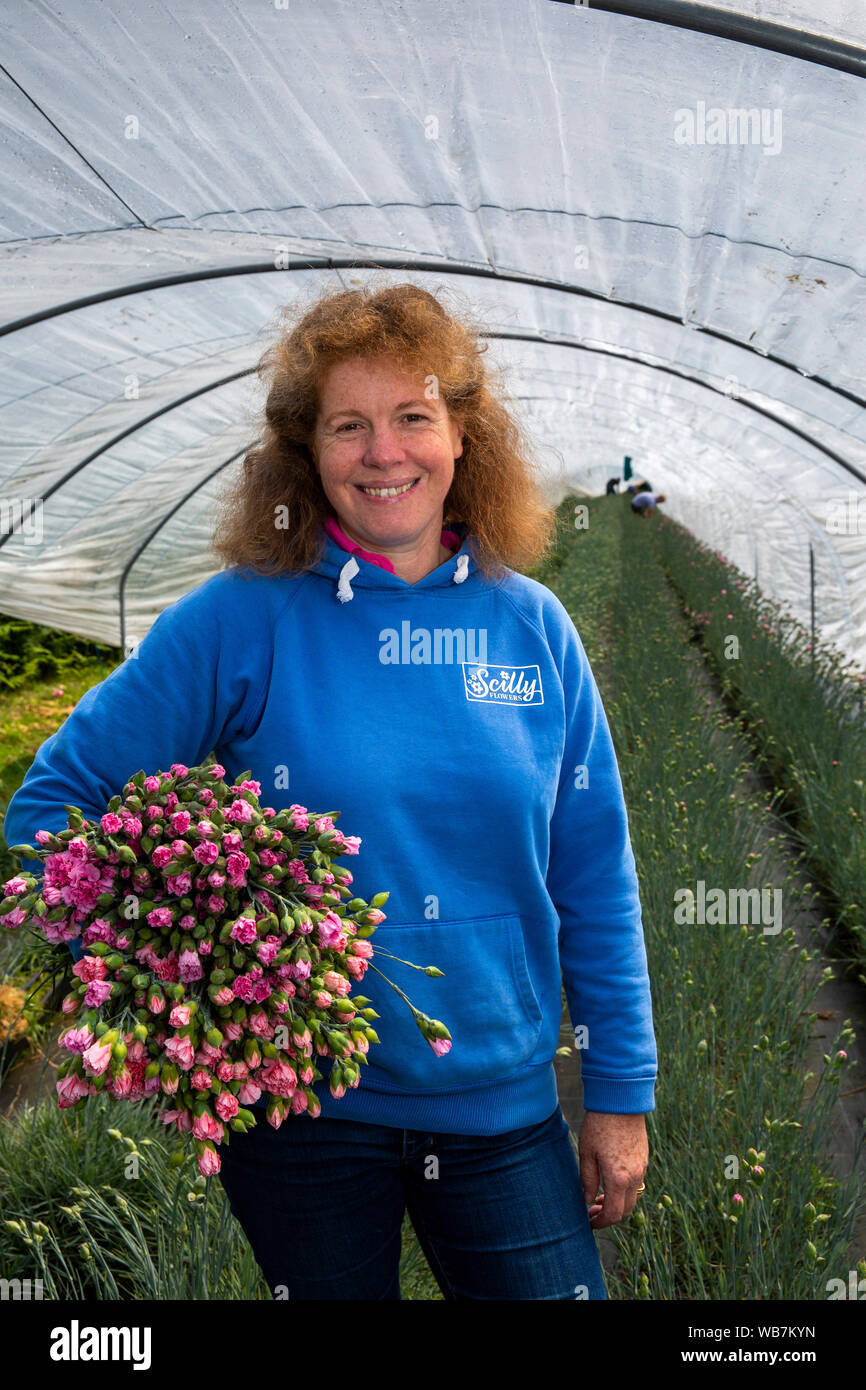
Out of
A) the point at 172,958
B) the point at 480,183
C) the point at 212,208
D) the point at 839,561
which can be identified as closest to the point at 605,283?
the point at 480,183

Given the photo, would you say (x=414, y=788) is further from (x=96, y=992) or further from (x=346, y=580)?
(x=96, y=992)

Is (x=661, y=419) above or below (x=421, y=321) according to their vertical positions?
above

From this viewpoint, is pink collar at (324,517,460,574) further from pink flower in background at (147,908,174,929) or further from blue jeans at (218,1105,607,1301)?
blue jeans at (218,1105,607,1301)

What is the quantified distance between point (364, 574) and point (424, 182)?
1.93 meters

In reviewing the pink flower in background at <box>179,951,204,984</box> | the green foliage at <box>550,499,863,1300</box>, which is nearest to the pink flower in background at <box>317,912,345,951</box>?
the pink flower in background at <box>179,951,204,984</box>

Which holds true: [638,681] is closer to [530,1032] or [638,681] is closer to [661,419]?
[530,1032]

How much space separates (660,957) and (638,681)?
2.69m

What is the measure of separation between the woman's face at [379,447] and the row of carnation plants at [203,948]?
48 cm

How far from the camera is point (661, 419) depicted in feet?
32.5

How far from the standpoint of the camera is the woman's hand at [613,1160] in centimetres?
148

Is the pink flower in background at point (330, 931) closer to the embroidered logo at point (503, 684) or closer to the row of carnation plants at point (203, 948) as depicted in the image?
the row of carnation plants at point (203, 948)

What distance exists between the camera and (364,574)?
146 centimetres

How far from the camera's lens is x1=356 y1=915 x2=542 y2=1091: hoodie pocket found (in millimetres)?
1330

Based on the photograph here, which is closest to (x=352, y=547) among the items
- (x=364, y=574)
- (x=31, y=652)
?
Result: (x=364, y=574)
